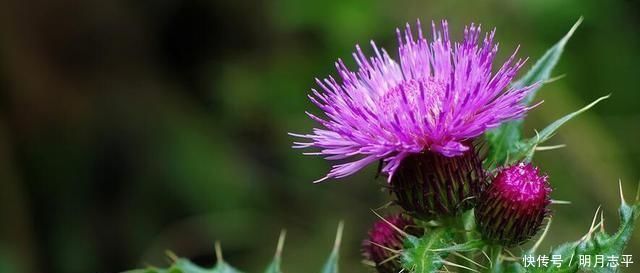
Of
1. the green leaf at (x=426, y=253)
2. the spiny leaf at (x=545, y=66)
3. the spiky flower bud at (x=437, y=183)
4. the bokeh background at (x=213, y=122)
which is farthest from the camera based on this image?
the bokeh background at (x=213, y=122)

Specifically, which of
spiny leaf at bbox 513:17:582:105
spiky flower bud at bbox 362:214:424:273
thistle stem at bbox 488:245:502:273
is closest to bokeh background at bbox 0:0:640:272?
spiny leaf at bbox 513:17:582:105

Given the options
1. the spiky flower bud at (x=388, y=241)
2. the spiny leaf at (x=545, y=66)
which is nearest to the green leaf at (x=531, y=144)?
the spiny leaf at (x=545, y=66)

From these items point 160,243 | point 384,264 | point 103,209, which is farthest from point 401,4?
point 384,264

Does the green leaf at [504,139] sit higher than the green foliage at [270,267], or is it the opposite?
the green leaf at [504,139]

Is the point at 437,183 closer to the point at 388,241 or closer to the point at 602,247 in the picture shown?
the point at 388,241

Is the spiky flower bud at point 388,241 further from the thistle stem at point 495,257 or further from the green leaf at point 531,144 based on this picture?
the green leaf at point 531,144

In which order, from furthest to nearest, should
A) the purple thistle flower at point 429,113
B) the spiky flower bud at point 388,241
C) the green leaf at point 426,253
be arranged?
the spiky flower bud at point 388,241 → the purple thistle flower at point 429,113 → the green leaf at point 426,253
